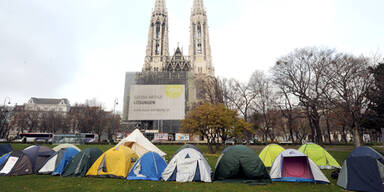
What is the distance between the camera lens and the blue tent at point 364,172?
275 inches

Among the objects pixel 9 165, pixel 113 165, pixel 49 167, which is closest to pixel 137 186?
pixel 113 165

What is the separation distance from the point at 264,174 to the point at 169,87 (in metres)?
37.1

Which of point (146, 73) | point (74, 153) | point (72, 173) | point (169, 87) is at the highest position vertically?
point (146, 73)

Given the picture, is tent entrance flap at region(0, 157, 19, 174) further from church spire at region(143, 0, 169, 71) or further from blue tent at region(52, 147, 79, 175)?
church spire at region(143, 0, 169, 71)

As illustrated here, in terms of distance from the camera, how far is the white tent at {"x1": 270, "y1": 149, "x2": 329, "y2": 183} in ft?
28.1

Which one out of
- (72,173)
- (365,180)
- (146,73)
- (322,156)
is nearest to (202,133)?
(322,156)

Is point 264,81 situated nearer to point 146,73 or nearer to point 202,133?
point 202,133

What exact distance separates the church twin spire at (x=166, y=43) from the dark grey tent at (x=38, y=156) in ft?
164

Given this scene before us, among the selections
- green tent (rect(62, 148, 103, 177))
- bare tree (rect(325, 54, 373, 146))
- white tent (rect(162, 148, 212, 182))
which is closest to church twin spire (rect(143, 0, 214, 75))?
bare tree (rect(325, 54, 373, 146))

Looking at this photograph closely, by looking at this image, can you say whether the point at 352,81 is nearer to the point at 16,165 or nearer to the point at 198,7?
the point at 16,165

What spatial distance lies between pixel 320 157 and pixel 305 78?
1472cm

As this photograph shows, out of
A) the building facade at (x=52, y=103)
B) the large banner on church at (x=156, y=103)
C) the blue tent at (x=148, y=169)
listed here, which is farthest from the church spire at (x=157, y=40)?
the blue tent at (x=148, y=169)

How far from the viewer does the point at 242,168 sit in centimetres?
864

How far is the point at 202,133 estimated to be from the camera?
69.6 ft
